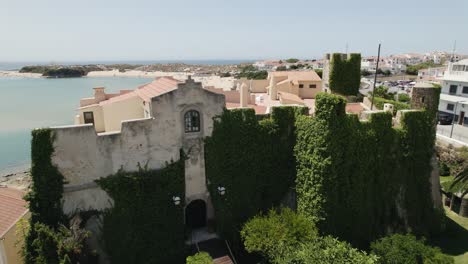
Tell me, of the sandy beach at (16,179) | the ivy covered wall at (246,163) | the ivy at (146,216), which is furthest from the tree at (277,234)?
the sandy beach at (16,179)

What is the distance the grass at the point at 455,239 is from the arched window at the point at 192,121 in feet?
59.5

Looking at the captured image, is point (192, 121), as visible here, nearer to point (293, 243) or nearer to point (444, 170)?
point (293, 243)

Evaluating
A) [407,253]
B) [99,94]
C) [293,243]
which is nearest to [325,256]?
Answer: [293,243]

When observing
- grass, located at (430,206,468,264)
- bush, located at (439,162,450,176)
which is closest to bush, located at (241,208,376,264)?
grass, located at (430,206,468,264)

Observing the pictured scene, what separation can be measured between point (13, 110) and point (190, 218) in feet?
227

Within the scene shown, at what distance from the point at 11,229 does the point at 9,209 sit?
1.78 m

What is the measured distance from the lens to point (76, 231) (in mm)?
14352

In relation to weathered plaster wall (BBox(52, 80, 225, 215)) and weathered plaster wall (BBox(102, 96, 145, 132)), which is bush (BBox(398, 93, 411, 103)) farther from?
weathered plaster wall (BBox(102, 96, 145, 132))

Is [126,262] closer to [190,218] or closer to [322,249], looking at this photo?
[190,218]

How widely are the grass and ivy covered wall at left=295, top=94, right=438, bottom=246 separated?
1.13 m

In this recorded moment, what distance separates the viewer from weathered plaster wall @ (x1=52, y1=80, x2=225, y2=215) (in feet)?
49.0

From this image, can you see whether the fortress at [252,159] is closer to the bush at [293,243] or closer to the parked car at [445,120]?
the bush at [293,243]

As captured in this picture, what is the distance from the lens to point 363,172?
18.7 m

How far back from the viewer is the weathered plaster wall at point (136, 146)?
14945 mm
